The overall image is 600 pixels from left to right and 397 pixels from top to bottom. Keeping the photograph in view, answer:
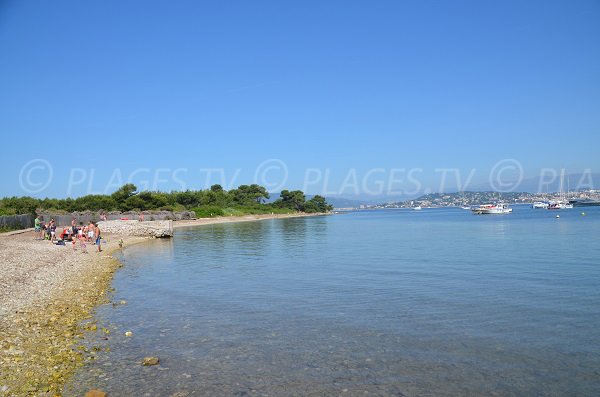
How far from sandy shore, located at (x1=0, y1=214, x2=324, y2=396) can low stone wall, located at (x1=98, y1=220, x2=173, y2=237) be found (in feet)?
91.1

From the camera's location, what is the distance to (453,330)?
12.2 meters

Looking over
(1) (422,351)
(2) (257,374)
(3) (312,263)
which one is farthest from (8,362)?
(3) (312,263)

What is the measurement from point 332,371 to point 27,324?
837 centimetres

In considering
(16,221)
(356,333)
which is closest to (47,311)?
(356,333)

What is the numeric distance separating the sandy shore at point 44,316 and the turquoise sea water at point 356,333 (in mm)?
559

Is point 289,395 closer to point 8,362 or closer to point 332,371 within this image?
point 332,371

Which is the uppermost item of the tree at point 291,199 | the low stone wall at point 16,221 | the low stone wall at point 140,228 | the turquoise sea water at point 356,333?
the tree at point 291,199

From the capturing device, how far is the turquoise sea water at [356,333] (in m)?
8.87

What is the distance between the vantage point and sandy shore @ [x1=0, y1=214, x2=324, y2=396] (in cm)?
877

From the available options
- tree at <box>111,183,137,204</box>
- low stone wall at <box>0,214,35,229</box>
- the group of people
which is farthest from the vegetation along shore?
tree at <box>111,183,137,204</box>

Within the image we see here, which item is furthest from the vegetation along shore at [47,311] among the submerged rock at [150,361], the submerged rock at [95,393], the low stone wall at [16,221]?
the low stone wall at [16,221]

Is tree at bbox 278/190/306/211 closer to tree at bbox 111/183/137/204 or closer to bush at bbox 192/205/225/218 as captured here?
bush at bbox 192/205/225/218

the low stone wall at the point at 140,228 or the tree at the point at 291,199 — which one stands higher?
the tree at the point at 291,199

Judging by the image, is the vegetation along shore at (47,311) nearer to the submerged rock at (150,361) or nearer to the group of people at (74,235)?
the submerged rock at (150,361)
